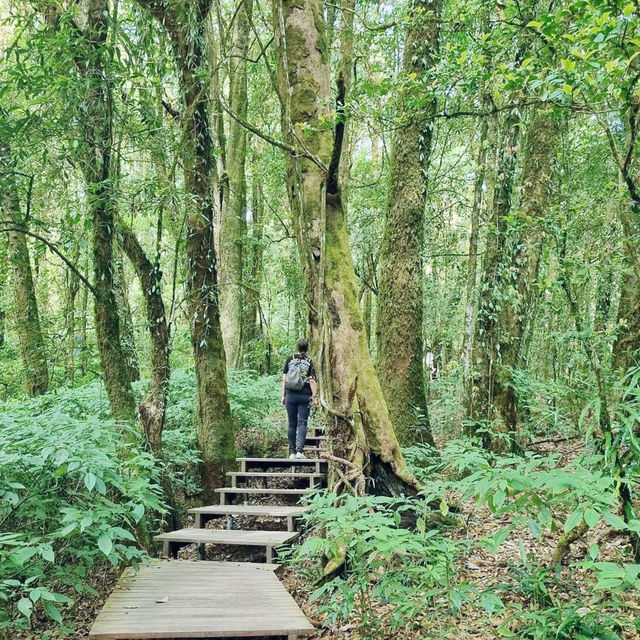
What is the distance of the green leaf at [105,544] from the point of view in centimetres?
305

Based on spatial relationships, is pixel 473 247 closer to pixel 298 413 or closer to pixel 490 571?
pixel 298 413

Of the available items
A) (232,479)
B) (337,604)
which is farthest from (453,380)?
(337,604)

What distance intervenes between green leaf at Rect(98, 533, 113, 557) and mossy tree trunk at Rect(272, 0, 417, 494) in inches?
71.6

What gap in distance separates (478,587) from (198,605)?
2054 mm

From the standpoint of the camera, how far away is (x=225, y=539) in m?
4.96

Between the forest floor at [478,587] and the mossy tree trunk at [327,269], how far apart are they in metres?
0.93

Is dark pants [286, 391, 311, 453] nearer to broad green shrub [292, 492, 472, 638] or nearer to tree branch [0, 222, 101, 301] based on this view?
tree branch [0, 222, 101, 301]

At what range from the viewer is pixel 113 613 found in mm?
3475

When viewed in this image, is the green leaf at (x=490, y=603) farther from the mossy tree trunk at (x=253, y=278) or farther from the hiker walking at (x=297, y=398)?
the mossy tree trunk at (x=253, y=278)

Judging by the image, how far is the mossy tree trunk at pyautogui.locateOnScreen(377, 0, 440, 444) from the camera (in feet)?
21.6

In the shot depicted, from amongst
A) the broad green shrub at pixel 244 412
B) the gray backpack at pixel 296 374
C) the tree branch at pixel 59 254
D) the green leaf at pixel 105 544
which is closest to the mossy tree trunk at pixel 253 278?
the broad green shrub at pixel 244 412

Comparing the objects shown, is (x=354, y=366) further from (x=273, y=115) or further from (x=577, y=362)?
(x=273, y=115)

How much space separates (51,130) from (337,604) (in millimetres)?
4480

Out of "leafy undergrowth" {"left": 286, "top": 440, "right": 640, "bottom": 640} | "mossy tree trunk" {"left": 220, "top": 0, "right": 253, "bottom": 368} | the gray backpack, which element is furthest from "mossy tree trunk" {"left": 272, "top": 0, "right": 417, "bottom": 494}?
"mossy tree trunk" {"left": 220, "top": 0, "right": 253, "bottom": 368}
